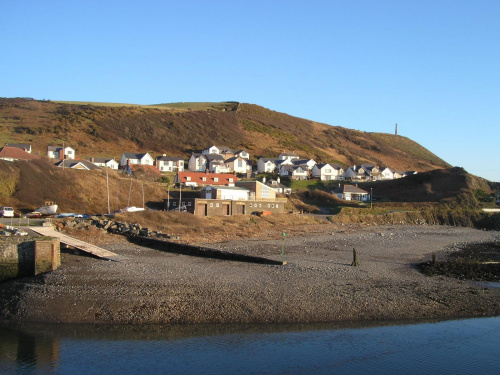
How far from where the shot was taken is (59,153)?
7481cm

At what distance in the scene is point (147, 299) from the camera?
16.7 metres

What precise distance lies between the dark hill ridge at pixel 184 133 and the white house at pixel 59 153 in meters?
1.67

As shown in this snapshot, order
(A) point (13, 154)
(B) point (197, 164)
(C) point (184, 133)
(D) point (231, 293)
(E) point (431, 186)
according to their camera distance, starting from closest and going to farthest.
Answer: (D) point (231, 293)
(A) point (13, 154)
(E) point (431, 186)
(B) point (197, 164)
(C) point (184, 133)

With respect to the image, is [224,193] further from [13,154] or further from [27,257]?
[13,154]

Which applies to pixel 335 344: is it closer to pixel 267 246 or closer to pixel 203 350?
pixel 203 350

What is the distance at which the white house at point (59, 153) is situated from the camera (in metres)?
73.7

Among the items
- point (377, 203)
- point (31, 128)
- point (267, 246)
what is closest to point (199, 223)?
point (267, 246)

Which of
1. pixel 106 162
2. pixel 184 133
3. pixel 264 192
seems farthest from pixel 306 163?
Answer: pixel 106 162

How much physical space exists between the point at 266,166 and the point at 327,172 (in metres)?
11.7

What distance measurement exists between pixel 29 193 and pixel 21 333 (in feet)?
112

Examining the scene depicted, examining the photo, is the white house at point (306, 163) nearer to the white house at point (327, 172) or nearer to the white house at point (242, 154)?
the white house at point (327, 172)

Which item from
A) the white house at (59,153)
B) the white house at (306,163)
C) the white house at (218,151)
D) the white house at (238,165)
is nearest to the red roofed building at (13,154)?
the white house at (59,153)

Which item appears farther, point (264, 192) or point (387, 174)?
point (387, 174)

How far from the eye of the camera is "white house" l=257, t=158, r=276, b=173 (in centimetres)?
8694
